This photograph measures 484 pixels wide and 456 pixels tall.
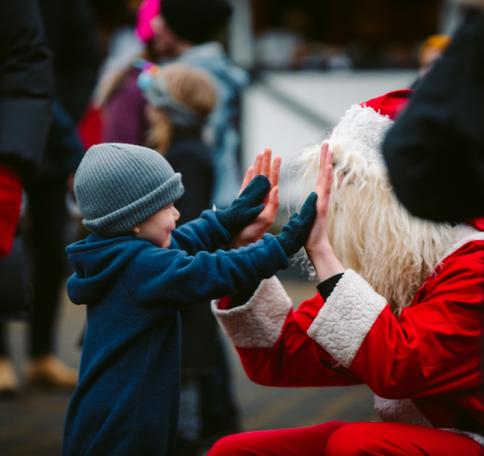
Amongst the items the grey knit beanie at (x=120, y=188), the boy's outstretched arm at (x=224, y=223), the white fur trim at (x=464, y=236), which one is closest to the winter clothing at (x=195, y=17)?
the boy's outstretched arm at (x=224, y=223)

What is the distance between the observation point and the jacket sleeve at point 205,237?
2.79m

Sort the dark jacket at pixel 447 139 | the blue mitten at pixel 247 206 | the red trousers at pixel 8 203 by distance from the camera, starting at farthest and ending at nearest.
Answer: the red trousers at pixel 8 203
the blue mitten at pixel 247 206
the dark jacket at pixel 447 139

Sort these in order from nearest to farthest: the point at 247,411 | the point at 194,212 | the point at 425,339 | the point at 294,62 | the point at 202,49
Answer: the point at 425,339
the point at 194,212
the point at 202,49
the point at 247,411
the point at 294,62

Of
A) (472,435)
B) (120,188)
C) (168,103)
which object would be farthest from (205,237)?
(168,103)

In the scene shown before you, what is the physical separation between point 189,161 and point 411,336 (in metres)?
1.94

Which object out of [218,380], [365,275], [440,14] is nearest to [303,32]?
[440,14]

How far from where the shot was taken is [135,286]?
101 inches

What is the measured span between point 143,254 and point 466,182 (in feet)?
2.95

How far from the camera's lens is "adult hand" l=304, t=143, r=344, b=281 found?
254 cm

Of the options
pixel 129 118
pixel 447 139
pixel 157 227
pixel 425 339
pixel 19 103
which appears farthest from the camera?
pixel 129 118

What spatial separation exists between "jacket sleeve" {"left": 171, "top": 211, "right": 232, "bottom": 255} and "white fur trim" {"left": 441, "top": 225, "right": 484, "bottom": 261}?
1.80ft

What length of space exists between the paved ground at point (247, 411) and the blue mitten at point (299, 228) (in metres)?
2.26

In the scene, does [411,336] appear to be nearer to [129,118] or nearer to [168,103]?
[168,103]

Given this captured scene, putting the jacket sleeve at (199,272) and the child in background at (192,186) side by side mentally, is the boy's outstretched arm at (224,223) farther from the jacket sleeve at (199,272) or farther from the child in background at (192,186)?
the child in background at (192,186)
